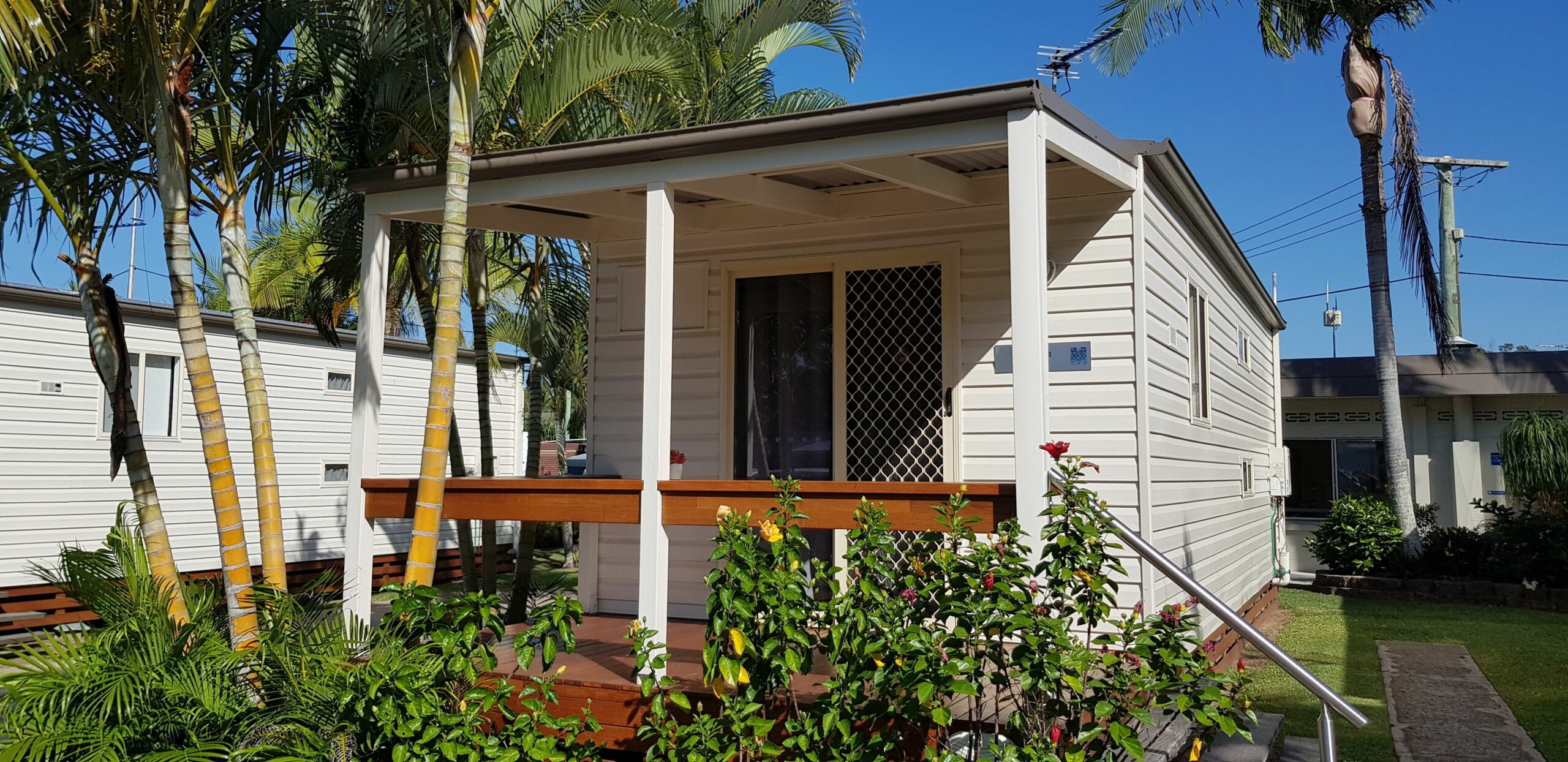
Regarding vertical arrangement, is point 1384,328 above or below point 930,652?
above

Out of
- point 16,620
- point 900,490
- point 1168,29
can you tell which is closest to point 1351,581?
point 1168,29

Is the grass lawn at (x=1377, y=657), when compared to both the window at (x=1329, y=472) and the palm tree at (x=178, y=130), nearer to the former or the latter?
the window at (x=1329, y=472)

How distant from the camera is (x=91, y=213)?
6719mm

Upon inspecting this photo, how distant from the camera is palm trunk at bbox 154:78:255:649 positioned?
6023 millimetres

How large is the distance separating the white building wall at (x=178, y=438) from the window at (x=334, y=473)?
0.22 ft

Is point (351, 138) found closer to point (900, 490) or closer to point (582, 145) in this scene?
point (582, 145)

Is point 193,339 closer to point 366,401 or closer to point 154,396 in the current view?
point 366,401

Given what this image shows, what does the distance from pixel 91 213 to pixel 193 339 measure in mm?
1330

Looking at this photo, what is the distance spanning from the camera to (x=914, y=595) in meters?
4.33

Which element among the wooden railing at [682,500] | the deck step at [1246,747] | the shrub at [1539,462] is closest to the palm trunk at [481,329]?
the wooden railing at [682,500]

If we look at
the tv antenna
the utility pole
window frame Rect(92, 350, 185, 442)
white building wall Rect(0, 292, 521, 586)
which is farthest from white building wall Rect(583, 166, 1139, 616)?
the utility pole

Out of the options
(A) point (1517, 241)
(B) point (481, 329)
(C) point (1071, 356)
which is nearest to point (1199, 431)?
(C) point (1071, 356)

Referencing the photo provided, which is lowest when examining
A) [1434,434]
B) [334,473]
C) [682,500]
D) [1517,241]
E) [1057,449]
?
[682,500]

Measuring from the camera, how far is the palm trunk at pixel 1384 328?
1341 centimetres
